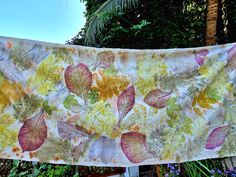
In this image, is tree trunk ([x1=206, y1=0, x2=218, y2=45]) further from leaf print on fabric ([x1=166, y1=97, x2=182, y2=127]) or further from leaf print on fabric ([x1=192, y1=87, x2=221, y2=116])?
leaf print on fabric ([x1=166, y1=97, x2=182, y2=127])

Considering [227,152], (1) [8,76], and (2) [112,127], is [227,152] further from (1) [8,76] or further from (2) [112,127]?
(1) [8,76]

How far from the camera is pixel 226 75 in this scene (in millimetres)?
1354

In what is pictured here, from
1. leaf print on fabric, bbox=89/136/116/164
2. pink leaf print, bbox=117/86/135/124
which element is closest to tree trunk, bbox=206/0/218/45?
pink leaf print, bbox=117/86/135/124

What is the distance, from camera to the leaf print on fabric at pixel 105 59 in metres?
1.31

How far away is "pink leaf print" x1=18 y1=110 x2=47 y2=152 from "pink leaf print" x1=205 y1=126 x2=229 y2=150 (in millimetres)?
912

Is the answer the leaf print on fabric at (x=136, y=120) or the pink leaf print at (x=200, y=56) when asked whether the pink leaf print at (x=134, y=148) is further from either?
the pink leaf print at (x=200, y=56)

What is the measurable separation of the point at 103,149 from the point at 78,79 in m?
0.41

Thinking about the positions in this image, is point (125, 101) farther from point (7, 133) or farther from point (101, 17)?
point (101, 17)

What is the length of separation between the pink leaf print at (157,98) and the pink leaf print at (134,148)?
0.19m

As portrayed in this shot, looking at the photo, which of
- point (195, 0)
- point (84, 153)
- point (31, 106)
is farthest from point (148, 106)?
point (195, 0)

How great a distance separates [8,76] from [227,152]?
1271 mm

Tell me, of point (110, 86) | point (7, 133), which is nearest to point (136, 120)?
point (110, 86)

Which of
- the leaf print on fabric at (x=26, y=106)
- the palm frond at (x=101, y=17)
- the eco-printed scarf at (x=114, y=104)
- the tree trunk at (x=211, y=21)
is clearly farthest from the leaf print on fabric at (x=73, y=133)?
the palm frond at (x=101, y=17)

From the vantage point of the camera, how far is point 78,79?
1.27 m
